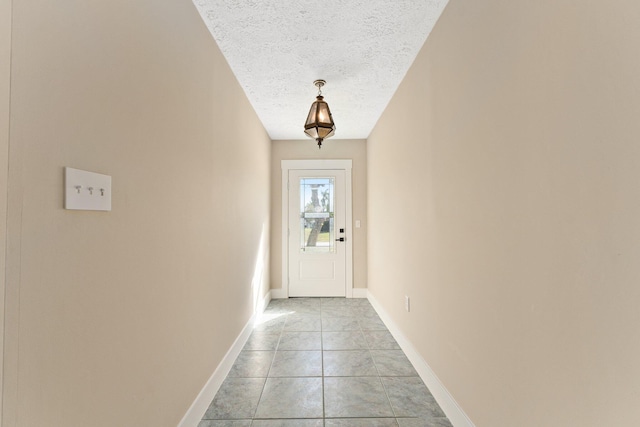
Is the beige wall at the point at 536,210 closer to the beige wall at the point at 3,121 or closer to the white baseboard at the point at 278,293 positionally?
the beige wall at the point at 3,121

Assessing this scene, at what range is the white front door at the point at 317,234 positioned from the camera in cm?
480

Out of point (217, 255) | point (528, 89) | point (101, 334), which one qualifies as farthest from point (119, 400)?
point (528, 89)

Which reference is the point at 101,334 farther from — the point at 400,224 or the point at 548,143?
the point at 400,224

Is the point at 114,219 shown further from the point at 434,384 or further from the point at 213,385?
the point at 434,384

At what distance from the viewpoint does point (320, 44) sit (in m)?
2.30

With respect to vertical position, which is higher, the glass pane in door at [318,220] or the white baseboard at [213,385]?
the glass pane in door at [318,220]

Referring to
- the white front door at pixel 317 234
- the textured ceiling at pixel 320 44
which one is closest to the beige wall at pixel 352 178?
the white front door at pixel 317 234

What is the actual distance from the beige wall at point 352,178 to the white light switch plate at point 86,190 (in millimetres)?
3752

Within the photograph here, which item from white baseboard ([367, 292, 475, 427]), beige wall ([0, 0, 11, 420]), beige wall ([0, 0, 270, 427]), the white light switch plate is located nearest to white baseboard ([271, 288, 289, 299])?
white baseboard ([367, 292, 475, 427])

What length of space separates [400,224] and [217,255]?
64.1 inches

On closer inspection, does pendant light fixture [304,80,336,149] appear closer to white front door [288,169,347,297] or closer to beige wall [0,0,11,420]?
white front door [288,169,347,297]

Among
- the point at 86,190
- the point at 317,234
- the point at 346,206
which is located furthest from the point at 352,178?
the point at 86,190

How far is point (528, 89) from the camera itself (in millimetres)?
1145

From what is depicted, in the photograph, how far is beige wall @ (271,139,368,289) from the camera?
15.8 feet
